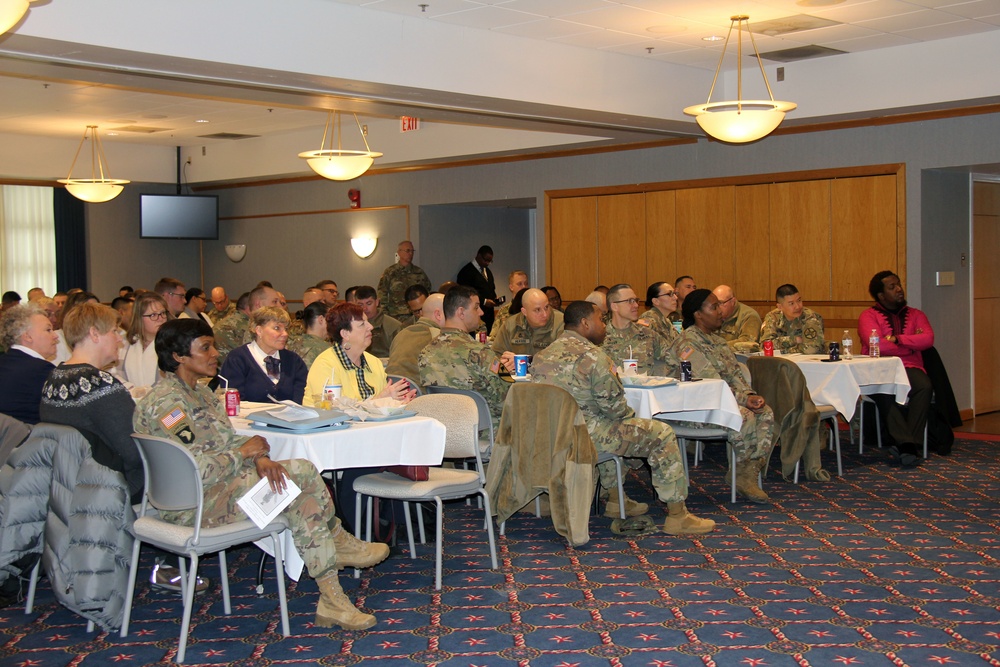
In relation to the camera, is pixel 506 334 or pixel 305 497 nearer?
pixel 305 497

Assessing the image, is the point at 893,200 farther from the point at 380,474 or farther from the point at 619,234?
the point at 380,474

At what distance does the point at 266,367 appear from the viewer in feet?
20.1

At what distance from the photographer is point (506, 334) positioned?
28.5 ft

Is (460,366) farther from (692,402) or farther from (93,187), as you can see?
(93,187)

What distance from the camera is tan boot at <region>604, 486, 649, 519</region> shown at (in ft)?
21.1

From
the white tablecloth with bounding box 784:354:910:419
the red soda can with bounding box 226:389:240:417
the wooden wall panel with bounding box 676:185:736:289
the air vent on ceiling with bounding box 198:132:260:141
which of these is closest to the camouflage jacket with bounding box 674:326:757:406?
the white tablecloth with bounding box 784:354:910:419

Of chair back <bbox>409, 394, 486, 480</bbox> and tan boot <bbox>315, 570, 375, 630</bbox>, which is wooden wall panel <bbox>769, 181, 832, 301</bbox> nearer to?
chair back <bbox>409, 394, 486, 480</bbox>

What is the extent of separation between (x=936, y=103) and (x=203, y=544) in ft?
24.5

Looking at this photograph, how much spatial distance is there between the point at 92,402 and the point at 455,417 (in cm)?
177

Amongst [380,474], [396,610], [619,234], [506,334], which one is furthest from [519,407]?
[619,234]

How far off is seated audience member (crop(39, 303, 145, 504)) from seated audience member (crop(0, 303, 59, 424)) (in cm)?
32

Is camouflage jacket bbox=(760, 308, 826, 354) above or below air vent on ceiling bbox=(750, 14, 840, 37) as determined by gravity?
below

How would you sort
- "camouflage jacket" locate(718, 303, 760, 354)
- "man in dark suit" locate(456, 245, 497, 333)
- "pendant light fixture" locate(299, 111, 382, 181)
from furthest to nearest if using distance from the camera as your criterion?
"man in dark suit" locate(456, 245, 497, 333), "pendant light fixture" locate(299, 111, 382, 181), "camouflage jacket" locate(718, 303, 760, 354)

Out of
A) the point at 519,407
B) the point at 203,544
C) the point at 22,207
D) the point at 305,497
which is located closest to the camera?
the point at 203,544
